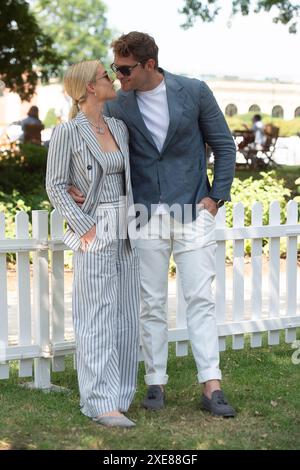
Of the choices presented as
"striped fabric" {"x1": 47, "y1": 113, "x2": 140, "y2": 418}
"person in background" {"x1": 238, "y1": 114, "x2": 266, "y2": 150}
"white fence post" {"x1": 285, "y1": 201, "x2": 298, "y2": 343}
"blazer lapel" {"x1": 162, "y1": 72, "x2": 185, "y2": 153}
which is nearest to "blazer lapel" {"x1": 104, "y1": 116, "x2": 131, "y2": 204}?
"striped fabric" {"x1": 47, "y1": 113, "x2": 140, "y2": 418}

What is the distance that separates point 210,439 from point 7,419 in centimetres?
113

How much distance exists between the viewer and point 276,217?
20.3 ft

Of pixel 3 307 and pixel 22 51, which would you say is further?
pixel 22 51

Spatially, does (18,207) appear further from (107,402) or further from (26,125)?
(26,125)

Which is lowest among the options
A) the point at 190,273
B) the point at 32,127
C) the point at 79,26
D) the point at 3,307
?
the point at 3,307

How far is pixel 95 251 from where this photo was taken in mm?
4574

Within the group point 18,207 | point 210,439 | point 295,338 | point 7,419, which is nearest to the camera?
point 210,439

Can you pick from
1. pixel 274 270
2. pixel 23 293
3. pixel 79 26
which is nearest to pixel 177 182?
pixel 23 293

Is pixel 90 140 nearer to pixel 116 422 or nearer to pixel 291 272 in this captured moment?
pixel 116 422

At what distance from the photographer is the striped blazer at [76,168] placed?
453cm

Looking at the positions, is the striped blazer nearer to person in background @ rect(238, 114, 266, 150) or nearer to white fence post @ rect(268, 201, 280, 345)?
white fence post @ rect(268, 201, 280, 345)

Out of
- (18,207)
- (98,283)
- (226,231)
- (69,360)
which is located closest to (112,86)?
(98,283)

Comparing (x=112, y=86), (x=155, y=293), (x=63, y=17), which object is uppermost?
(x=63, y=17)

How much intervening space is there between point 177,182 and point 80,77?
2.56 feet
